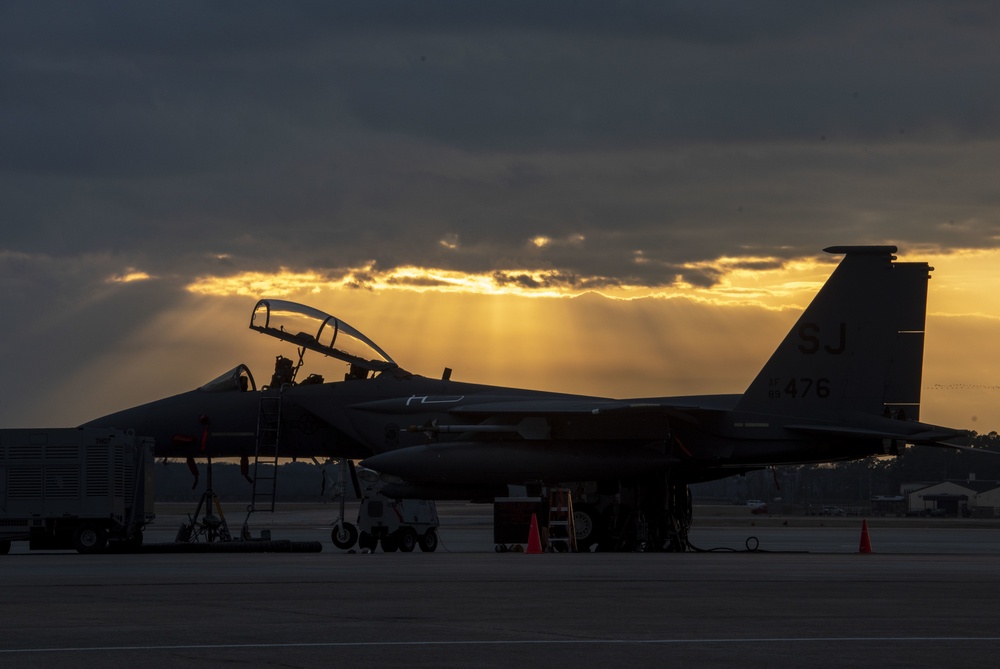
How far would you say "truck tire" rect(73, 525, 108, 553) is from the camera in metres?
26.9

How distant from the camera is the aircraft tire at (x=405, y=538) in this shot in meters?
30.1

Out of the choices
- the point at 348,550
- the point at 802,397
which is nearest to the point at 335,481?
the point at 348,550

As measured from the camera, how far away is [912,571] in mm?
18562

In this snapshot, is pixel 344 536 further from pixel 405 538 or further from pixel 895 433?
pixel 895 433

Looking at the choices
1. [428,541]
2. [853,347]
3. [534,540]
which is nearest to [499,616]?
[534,540]

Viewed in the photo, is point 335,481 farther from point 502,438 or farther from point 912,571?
point 912,571

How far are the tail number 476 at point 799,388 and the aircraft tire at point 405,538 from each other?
8.43 metres

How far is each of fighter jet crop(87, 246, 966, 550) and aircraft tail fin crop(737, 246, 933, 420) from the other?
0.07 ft

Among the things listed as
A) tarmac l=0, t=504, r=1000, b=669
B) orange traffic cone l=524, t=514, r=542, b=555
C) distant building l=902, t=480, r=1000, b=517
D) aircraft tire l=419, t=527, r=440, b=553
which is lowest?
distant building l=902, t=480, r=1000, b=517

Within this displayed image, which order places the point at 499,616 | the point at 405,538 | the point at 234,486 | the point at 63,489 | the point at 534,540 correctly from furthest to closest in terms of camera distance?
1. the point at 234,486
2. the point at 405,538
3. the point at 63,489
4. the point at 534,540
5. the point at 499,616

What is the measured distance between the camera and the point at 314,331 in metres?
30.0

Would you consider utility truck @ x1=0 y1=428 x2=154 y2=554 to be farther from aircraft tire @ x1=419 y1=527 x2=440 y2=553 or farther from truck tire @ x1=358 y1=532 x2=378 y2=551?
aircraft tire @ x1=419 y1=527 x2=440 y2=553

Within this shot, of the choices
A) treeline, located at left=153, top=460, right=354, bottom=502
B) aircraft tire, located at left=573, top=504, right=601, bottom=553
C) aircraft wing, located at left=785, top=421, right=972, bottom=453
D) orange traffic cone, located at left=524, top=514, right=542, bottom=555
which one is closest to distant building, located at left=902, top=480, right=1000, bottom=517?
treeline, located at left=153, top=460, right=354, bottom=502

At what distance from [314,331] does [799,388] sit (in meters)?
10.5
